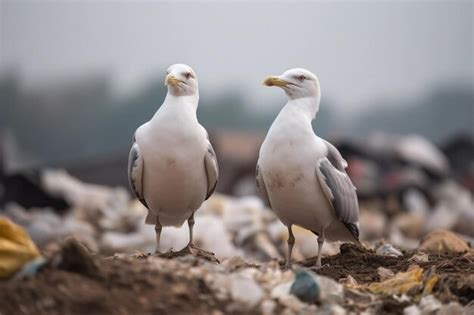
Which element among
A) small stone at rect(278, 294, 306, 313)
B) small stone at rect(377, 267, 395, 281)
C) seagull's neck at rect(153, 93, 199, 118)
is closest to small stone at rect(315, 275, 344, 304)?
small stone at rect(278, 294, 306, 313)

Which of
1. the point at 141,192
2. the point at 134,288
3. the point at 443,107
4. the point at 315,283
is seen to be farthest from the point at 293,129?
the point at 443,107

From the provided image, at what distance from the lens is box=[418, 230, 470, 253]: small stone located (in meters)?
8.92

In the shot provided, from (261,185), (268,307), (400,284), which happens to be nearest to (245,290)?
(268,307)

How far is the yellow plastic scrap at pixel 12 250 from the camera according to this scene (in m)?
5.50

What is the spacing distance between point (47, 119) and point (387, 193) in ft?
28.4

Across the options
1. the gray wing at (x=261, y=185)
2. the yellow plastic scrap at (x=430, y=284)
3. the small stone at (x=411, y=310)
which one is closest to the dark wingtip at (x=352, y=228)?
the gray wing at (x=261, y=185)

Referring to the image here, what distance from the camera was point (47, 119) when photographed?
2314cm

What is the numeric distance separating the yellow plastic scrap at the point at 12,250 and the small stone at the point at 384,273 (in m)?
2.48

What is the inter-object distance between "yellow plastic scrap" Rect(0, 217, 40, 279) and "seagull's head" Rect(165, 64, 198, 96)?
82.9 inches

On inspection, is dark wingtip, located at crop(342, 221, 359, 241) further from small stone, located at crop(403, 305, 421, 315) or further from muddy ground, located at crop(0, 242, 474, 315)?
small stone, located at crop(403, 305, 421, 315)

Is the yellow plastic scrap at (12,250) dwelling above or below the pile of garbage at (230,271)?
above

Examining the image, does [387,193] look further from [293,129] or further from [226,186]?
[293,129]

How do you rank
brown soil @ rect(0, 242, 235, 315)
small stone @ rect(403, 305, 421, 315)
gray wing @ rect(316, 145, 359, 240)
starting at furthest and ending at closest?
gray wing @ rect(316, 145, 359, 240) < small stone @ rect(403, 305, 421, 315) < brown soil @ rect(0, 242, 235, 315)

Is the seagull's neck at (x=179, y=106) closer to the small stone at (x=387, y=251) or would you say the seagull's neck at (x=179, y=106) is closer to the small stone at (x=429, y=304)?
the small stone at (x=387, y=251)
